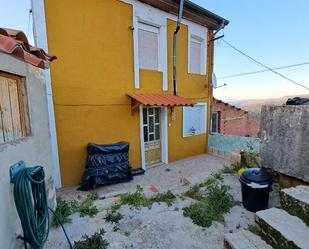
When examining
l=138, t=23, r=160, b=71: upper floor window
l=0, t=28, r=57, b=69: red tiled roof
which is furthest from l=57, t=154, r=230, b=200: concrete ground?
l=138, t=23, r=160, b=71: upper floor window

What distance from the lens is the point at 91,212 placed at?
3865 millimetres

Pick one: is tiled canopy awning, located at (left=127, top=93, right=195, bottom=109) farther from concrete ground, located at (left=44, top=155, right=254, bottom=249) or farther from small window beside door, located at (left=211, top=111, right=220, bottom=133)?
small window beside door, located at (left=211, top=111, right=220, bottom=133)

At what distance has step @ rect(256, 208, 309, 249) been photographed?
7.45 ft

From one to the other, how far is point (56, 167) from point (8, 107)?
12.9 ft

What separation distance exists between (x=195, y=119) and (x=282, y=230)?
7.52 metres

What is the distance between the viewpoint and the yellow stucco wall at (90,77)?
573 centimetres

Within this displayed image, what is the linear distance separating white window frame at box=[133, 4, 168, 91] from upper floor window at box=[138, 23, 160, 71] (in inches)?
5.2

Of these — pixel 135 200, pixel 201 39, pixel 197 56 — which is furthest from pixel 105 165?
pixel 201 39

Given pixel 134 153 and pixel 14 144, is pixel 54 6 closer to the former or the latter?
pixel 14 144

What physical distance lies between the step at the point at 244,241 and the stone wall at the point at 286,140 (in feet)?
4.96

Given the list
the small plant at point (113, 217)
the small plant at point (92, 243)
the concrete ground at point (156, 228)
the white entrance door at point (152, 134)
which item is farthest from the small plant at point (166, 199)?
the white entrance door at point (152, 134)

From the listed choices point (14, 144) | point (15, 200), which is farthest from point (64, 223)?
point (14, 144)

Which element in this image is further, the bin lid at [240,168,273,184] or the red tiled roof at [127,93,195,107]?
the red tiled roof at [127,93,195,107]

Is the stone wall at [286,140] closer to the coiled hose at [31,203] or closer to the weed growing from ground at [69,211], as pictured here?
the weed growing from ground at [69,211]
